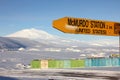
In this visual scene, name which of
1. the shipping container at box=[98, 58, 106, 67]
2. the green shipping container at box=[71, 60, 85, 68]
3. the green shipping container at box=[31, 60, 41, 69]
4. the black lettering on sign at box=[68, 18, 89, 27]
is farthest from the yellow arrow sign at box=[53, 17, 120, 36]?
the green shipping container at box=[31, 60, 41, 69]

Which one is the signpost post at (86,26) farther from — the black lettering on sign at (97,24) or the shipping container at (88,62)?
the shipping container at (88,62)

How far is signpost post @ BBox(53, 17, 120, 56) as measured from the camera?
14.6 m

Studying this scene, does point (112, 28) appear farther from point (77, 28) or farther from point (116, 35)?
point (77, 28)

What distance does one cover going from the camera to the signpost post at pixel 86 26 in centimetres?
1464

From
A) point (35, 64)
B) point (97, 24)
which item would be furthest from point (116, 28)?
point (35, 64)

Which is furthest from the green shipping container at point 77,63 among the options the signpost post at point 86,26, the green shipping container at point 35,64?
the signpost post at point 86,26

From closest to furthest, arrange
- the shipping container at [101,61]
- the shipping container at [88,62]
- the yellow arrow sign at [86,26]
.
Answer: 1. the yellow arrow sign at [86,26]
2. the shipping container at [101,61]
3. the shipping container at [88,62]

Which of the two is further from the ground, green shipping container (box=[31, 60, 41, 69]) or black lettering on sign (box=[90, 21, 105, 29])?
black lettering on sign (box=[90, 21, 105, 29])

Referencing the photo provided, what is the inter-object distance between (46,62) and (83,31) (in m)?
64.1

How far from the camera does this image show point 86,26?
15.4 meters

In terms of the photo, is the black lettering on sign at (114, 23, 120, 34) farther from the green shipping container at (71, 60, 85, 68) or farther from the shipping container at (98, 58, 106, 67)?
the green shipping container at (71, 60, 85, 68)

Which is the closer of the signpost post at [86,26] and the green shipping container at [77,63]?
the signpost post at [86,26]

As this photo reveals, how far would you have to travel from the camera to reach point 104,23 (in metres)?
16.1

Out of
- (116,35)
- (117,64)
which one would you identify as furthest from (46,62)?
(116,35)
